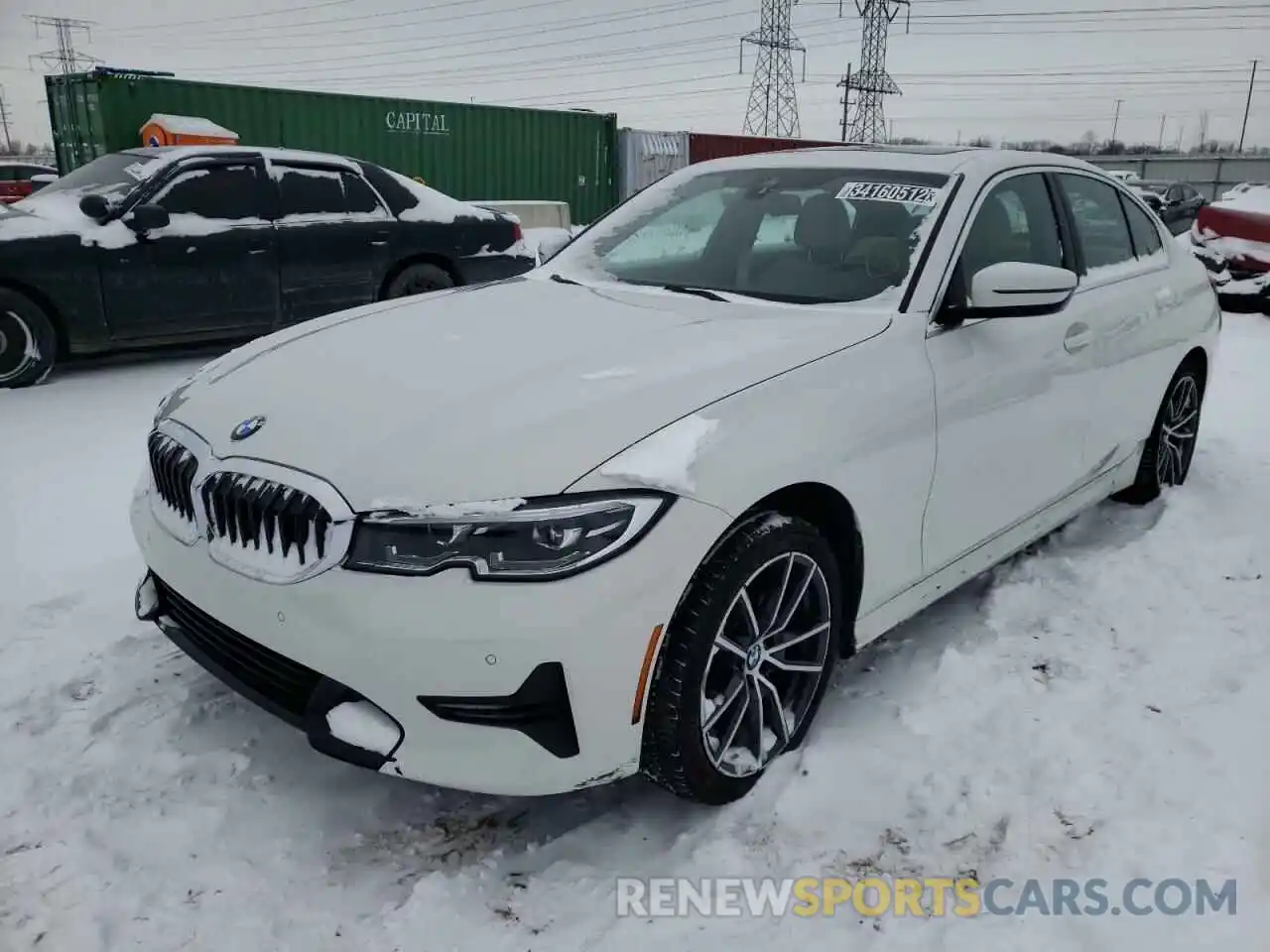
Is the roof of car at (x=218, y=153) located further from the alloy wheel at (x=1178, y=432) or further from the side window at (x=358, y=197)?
the alloy wheel at (x=1178, y=432)

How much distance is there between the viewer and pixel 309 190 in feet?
24.1

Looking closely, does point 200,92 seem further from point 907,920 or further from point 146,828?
point 907,920

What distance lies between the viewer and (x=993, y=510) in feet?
10.2

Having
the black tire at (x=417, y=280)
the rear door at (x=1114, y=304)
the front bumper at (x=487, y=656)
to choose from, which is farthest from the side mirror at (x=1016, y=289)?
the black tire at (x=417, y=280)

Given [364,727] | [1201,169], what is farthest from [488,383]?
[1201,169]

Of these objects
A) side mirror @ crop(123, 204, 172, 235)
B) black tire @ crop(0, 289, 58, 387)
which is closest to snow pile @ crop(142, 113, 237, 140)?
side mirror @ crop(123, 204, 172, 235)

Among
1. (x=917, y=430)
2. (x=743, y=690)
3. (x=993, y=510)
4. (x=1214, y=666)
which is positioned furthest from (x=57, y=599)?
(x=1214, y=666)

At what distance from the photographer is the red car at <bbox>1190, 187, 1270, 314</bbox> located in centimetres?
1039

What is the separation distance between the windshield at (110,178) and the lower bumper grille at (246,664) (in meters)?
5.27

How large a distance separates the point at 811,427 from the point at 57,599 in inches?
108

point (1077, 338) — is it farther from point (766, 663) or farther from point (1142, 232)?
point (766, 663)

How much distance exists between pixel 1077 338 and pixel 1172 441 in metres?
1.42

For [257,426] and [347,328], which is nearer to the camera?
[257,426]

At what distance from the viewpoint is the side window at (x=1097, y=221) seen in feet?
12.2
